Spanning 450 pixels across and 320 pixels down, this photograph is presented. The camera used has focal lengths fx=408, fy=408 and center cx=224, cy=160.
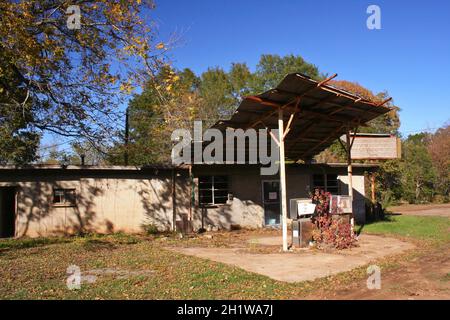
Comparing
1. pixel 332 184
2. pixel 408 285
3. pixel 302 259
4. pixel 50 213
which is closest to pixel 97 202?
pixel 50 213

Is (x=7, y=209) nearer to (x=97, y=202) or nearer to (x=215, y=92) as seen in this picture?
(x=97, y=202)

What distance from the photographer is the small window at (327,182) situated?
19078mm

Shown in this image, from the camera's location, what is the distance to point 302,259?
993cm

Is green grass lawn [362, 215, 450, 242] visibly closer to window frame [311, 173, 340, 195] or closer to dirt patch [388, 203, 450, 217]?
window frame [311, 173, 340, 195]

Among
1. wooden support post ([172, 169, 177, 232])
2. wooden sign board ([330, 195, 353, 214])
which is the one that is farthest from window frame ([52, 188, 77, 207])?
wooden sign board ([330, 195, 353, 214])

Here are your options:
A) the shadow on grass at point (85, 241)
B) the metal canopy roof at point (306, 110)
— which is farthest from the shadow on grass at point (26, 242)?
the metal canopy roof at point (306, 110)

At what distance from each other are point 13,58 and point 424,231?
1514 cm

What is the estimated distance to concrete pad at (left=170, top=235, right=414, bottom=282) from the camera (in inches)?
331

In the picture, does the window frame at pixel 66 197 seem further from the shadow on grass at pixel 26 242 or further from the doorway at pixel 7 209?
the doorway at pixel 7 209

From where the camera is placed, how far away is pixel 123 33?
13875mm

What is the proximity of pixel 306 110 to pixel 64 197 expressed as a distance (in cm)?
980

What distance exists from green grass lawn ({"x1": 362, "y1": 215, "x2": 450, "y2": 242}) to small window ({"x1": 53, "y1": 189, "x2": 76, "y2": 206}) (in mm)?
11336
